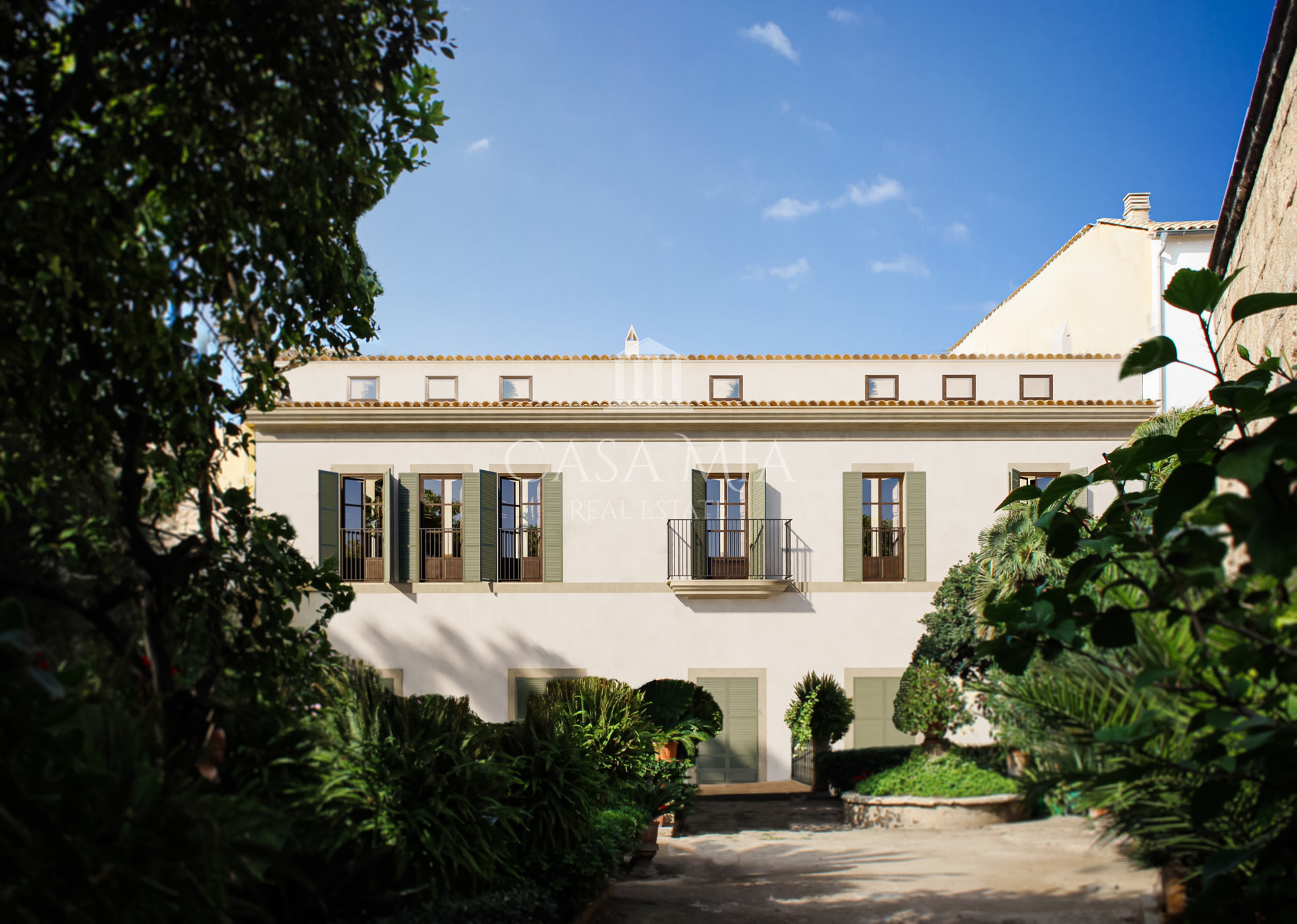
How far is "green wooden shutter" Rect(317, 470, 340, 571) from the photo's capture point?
48.5 feet

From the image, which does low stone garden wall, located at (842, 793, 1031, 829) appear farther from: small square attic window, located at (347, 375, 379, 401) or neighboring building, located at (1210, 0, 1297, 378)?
small square attic window, located at (347, 375, 379, 401)

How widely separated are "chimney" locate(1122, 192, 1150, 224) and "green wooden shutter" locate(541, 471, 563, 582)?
45.7 feet

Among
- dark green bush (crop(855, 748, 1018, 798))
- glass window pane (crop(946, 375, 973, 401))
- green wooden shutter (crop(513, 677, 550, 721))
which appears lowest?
dark green bush (crop(855, 748, 1018, 798))

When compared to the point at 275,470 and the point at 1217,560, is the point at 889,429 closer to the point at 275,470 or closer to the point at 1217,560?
the point at 275,470

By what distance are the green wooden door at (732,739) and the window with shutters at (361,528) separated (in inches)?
241

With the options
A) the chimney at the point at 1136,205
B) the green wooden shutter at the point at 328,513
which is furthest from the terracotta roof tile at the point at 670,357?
the chimney at the point at 1136,205

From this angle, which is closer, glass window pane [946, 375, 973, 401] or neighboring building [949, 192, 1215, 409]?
glass window pane [946, 375, 973, 401]

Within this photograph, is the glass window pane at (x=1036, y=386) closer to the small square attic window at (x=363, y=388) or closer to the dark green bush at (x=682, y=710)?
the dark green bush at (x=682, y=710)

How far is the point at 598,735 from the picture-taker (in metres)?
8.00

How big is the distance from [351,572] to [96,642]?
12552 millimetres

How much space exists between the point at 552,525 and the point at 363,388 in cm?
443

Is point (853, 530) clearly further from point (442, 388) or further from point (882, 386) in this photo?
point (442, 388)

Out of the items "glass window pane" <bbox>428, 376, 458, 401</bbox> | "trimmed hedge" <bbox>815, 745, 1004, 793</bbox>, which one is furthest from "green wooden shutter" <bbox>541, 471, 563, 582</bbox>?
"trimmed hedge" <bbox>815, 745, 1004, 793</bbox>

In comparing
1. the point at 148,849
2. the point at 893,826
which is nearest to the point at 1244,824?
the point at 148,849
